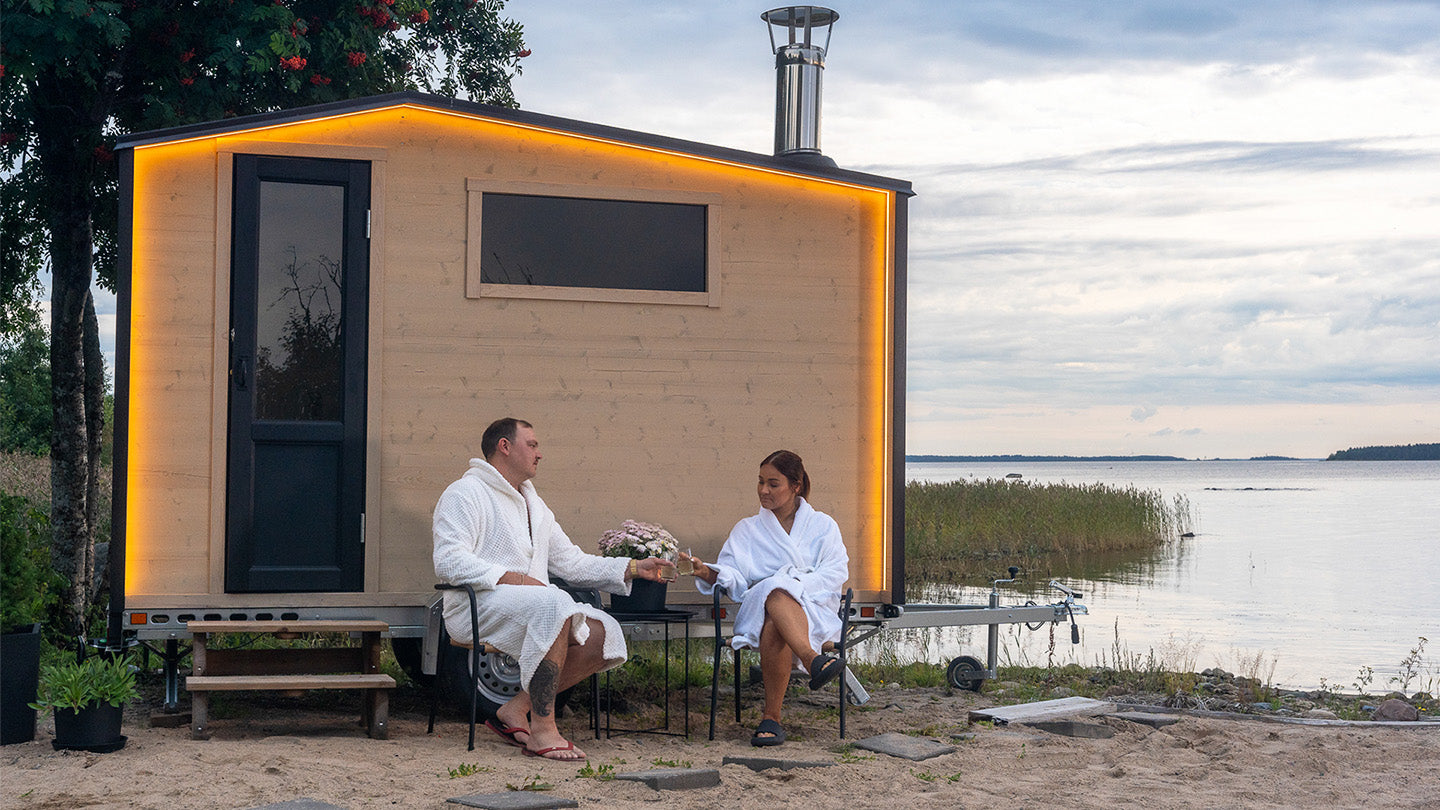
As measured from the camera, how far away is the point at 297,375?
525 cm

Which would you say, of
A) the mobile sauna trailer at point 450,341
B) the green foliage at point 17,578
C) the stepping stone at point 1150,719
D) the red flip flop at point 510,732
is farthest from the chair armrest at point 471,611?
the stepping stone at point 1150,719

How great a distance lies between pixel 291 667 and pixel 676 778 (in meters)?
1.99

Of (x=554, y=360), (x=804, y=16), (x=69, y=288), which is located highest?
(x=804, y=16)

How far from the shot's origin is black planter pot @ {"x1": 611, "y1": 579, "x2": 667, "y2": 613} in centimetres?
515

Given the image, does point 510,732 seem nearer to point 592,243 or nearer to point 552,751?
point 552,751

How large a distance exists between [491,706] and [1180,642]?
5970 millimetres

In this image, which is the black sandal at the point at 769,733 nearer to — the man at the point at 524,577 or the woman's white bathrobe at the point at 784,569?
the woman's white bathrobe at the point at 784,569

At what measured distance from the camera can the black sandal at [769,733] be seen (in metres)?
4.93

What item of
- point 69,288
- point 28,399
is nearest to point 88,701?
point 69,288

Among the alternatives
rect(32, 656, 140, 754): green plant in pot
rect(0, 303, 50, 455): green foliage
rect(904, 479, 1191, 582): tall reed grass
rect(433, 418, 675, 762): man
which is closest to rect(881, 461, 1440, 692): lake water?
rect(904, 479, 1191, 582): tall reed grass

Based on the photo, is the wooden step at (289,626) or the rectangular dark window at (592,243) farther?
the rectangular dark window at (592,243)

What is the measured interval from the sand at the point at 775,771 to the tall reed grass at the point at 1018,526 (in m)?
8.32

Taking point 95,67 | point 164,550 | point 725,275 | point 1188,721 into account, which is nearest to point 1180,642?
point 1188,721

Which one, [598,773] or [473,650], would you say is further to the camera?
[473,650]
